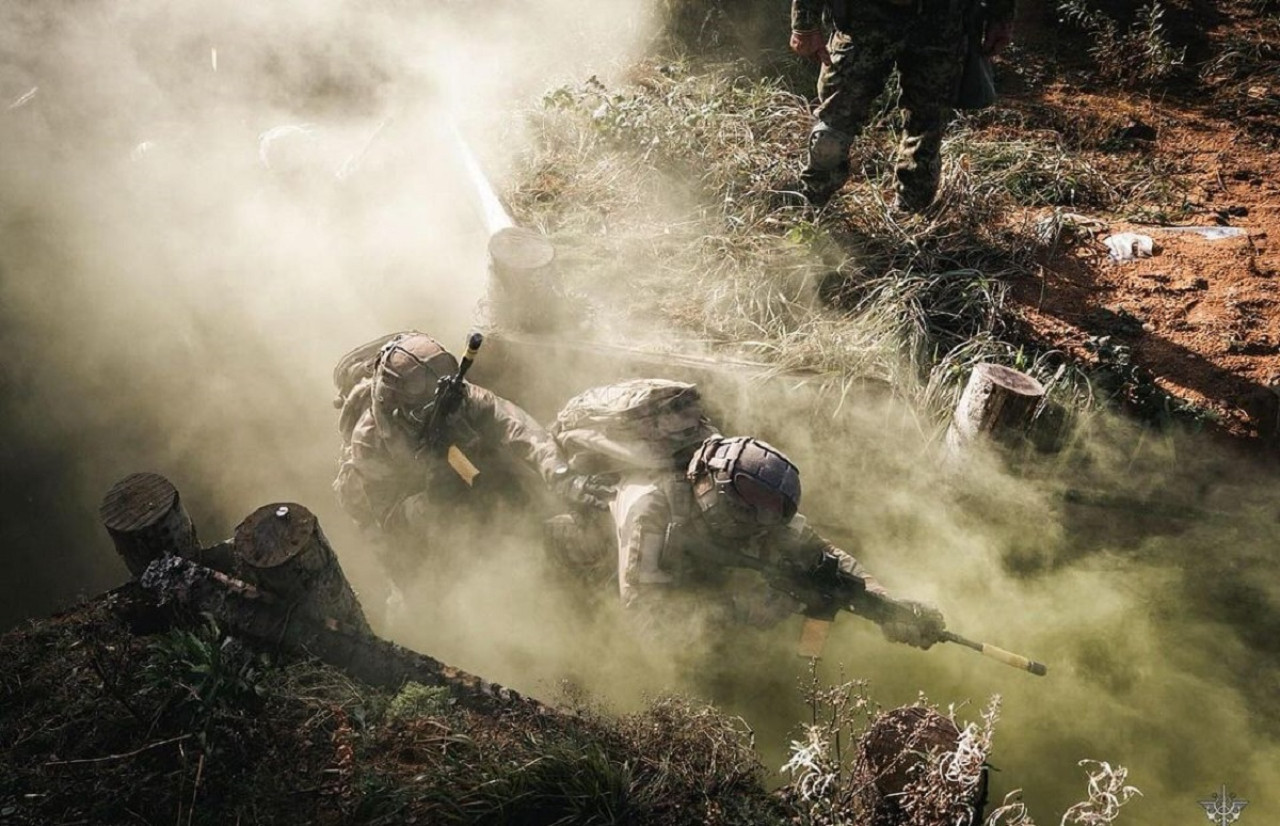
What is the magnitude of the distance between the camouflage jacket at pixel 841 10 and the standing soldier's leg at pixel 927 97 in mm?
132

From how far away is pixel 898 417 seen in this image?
4.45 m

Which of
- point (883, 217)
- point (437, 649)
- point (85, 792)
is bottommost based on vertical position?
point (437, 649)

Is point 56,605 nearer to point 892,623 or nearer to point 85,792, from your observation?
point 85,792

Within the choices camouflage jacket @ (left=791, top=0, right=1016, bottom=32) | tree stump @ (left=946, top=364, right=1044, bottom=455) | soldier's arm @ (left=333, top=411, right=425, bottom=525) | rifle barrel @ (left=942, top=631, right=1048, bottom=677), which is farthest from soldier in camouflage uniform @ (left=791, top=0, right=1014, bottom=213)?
soldier's arm @ (left=333, top=411, right=425, bottom=525)

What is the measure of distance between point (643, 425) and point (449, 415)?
1124 millimetres

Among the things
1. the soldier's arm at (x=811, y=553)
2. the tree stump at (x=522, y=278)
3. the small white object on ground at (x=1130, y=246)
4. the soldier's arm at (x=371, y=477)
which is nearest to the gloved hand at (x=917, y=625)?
the soldier's arm at (x=811, y=553)

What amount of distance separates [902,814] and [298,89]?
33.9 ft

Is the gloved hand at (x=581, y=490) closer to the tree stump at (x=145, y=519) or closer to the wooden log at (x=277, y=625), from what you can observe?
the wooden log at (x=277, y=625)

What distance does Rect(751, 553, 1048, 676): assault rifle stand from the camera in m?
3.26

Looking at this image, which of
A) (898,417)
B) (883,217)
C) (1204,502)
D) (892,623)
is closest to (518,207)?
(883,217)

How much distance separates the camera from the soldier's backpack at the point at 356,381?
4.29 m

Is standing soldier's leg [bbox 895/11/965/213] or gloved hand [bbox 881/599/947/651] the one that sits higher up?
standing soldier's leg [bbox 895/11/965/213]

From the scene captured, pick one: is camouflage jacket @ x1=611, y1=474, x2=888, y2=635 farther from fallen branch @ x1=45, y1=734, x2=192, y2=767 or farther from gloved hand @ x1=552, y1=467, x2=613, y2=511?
fallen branch @ x1=45, y1=734, x2=192, y2=767

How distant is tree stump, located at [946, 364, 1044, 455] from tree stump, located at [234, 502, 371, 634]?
3156 mm
